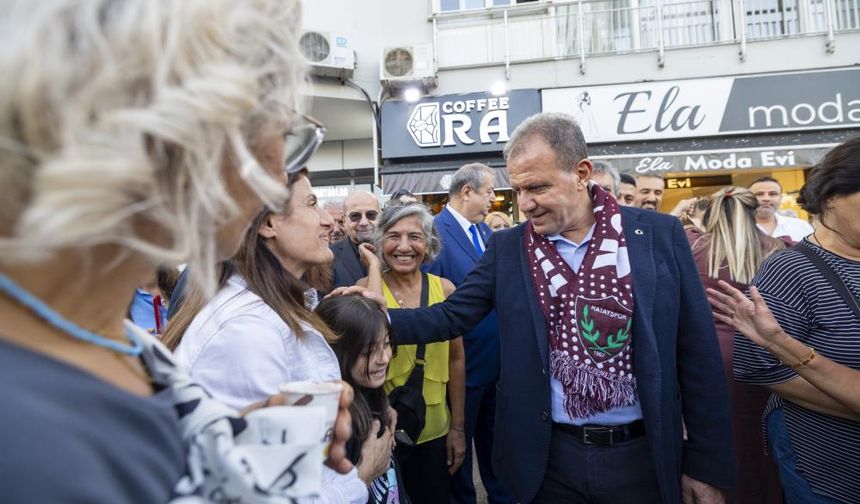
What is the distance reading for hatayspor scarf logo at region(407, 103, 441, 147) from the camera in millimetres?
9383

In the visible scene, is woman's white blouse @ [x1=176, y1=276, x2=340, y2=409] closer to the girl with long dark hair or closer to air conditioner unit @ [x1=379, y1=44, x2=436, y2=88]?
the girl with long dark hair

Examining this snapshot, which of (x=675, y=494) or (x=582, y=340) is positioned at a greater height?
(x=582, y=340)

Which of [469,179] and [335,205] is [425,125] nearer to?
[335,205]

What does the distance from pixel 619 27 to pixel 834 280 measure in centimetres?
Answer: 912

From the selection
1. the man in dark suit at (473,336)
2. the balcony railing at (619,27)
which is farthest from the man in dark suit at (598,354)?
the balcony railing at (619,27)

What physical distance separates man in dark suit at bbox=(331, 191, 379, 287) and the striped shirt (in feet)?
7.83

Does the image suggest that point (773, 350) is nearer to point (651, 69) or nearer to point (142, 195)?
point (142, 195)

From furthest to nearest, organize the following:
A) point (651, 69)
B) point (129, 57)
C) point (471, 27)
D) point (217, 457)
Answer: point (471, 27) < point (651, 69) < point (217, 457) < point (129, 57)

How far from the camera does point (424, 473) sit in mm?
2713

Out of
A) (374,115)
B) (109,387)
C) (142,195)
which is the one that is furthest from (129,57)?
(374,115)

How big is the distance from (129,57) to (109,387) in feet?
1.15

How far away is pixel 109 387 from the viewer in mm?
547

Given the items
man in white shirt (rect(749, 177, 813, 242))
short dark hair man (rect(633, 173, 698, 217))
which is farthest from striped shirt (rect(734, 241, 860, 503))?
man in white shirt (rect(749, 177, 813, 242))

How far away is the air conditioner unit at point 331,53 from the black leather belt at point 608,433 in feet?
29.0
